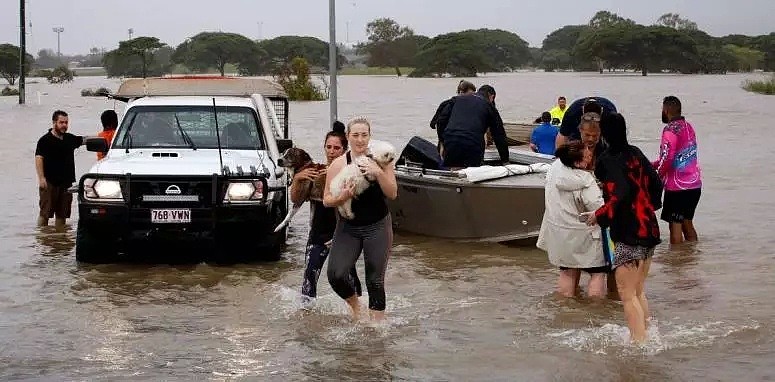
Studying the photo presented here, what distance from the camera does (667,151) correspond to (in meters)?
11.7

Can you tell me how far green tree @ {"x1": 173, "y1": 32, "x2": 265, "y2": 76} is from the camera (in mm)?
114562

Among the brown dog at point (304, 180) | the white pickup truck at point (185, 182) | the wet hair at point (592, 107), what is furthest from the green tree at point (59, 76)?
the brown dog at point (304, 180)

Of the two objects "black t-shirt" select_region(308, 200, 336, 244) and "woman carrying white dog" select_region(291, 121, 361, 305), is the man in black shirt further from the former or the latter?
"black t-shirt" select_region(308, 200, 336, 244)

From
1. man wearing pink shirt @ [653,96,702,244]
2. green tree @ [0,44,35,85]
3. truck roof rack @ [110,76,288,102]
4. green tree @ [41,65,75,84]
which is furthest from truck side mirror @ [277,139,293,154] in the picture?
green tree @ [41,65,75,84]

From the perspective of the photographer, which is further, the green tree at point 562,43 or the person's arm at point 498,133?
the green tree at point 562,43

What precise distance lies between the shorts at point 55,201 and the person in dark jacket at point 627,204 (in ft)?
26.2

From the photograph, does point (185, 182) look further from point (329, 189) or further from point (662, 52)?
point (662, 52)

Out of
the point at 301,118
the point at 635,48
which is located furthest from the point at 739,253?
the point at 635,48

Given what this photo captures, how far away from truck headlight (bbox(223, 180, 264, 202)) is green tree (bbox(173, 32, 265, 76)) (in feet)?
338

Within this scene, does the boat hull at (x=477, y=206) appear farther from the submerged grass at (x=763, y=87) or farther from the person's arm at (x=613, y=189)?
the submerged grass at (x=763, y=87)

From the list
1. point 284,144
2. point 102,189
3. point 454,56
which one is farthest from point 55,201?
point 454,56

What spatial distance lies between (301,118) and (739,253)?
3042cm

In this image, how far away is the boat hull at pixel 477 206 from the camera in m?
11.8

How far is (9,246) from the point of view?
13.5 metres
